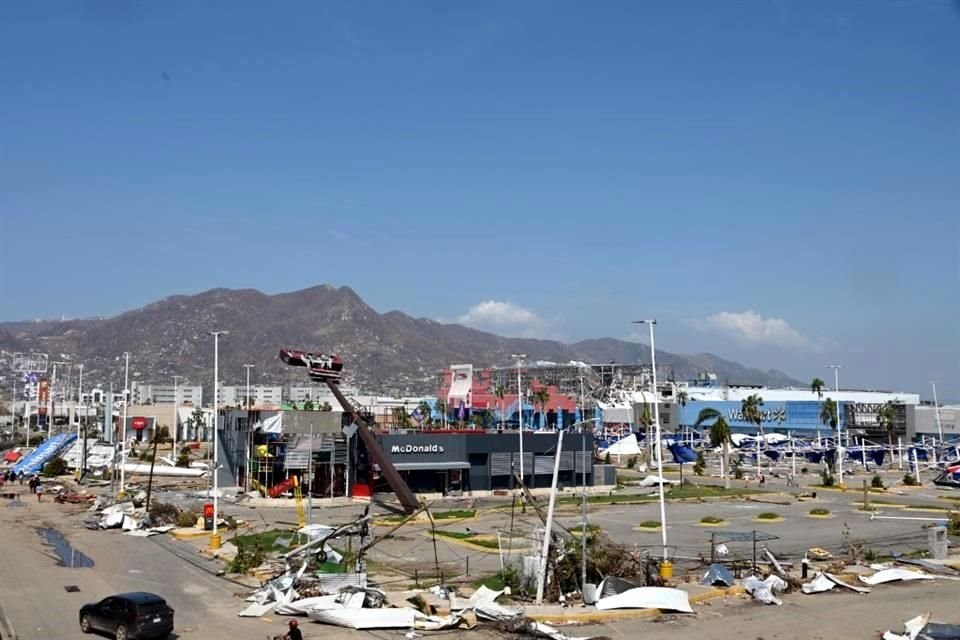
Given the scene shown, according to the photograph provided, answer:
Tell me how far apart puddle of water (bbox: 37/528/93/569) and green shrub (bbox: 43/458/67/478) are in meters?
49.0

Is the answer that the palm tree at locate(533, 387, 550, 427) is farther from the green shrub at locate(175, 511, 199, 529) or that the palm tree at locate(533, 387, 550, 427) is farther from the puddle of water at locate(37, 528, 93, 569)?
the puddle of water at locate(37, 528, 93, 569)

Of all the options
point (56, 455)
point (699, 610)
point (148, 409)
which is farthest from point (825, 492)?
point (148, 409)

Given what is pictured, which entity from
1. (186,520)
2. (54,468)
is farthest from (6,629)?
(54,468)

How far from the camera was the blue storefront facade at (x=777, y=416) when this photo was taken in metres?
172

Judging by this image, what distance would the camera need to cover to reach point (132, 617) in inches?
1011

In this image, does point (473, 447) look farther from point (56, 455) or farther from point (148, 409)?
point (148, 409)

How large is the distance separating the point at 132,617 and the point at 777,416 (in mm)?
168359

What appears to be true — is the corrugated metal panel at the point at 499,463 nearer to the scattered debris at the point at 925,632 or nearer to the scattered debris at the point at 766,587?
the scattered debris at the point at 766,587

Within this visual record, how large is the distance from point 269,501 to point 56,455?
49.9 metres

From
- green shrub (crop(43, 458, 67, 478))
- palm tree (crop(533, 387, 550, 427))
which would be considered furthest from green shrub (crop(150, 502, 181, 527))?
palm tree (crop(533, 387, 550, 427))

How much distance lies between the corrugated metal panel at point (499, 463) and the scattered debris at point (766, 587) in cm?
5001

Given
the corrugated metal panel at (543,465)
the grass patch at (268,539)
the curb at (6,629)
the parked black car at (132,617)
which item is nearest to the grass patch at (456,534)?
the grass patch at (268,539)

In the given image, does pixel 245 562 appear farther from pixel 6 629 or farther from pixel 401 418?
pixel 401 418

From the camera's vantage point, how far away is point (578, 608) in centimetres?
3061
